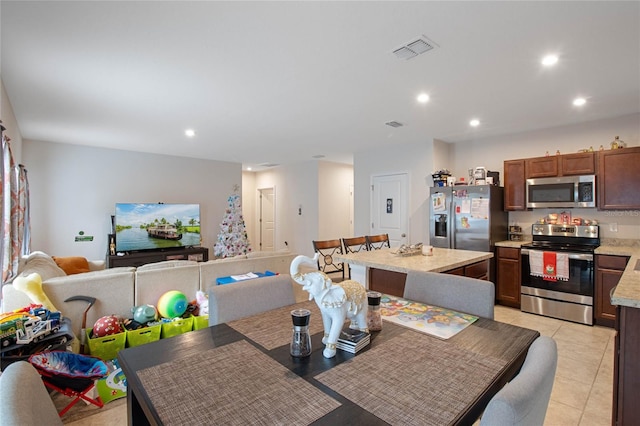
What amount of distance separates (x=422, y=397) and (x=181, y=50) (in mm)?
2573

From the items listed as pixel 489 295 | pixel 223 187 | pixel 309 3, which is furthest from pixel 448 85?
pixel 223 187

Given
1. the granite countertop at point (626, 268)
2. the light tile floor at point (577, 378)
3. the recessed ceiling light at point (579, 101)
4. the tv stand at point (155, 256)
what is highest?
the recessed ceiling light at point (579, 101)

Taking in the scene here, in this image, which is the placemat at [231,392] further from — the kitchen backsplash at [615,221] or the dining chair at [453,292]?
the kitchen backsplash at [615,221]

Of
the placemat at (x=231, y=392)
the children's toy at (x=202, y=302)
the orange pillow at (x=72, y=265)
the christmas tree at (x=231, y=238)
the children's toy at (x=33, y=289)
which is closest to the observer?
the placemat at (x=231, y=392)

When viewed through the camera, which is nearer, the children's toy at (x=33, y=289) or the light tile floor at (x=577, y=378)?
the light tile floor at (x=577, y=378)

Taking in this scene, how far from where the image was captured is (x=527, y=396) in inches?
26.3

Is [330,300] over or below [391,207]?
below

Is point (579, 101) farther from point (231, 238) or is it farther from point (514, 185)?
point (231, 238)

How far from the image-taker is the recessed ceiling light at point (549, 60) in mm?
2430

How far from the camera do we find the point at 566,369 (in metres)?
2.66

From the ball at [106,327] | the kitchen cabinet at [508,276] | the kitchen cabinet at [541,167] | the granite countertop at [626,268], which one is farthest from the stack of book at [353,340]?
the kitchen cabinet at [541,167]

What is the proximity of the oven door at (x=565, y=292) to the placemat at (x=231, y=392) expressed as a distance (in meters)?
4.03

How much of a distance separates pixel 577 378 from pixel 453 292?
1813mm

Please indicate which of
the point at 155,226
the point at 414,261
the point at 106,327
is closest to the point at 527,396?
the point at 414,261
